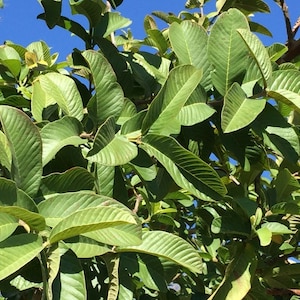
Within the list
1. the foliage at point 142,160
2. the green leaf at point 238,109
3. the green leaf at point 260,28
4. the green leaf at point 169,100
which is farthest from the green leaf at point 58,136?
the green leaf at point 260,28

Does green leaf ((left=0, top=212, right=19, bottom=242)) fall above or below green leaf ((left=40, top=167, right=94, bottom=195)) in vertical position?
above

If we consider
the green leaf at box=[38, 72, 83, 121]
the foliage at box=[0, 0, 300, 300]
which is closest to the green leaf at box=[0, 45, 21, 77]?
the foliage at box=[0, 0, 300, 300]

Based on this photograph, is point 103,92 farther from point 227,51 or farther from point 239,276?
point 239,276

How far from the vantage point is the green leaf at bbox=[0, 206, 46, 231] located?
60cm

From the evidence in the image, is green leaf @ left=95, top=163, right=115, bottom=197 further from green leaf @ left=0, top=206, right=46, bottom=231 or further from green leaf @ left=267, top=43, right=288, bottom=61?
green leaf @ left=267, top=43, right=288, bottom=61

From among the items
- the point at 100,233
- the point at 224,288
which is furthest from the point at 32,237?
the point at 224,288

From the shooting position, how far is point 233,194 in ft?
3.57

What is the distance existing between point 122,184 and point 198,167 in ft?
0.41

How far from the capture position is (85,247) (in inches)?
27.7

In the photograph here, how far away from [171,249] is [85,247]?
14 cm

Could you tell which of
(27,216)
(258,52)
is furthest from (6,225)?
(258,52)

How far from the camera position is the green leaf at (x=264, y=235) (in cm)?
96

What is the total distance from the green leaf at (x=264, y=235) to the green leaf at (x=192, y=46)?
10.5 inches

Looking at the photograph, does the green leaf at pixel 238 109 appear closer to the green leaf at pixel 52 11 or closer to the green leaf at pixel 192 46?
the green leaf at pixel 192 46
